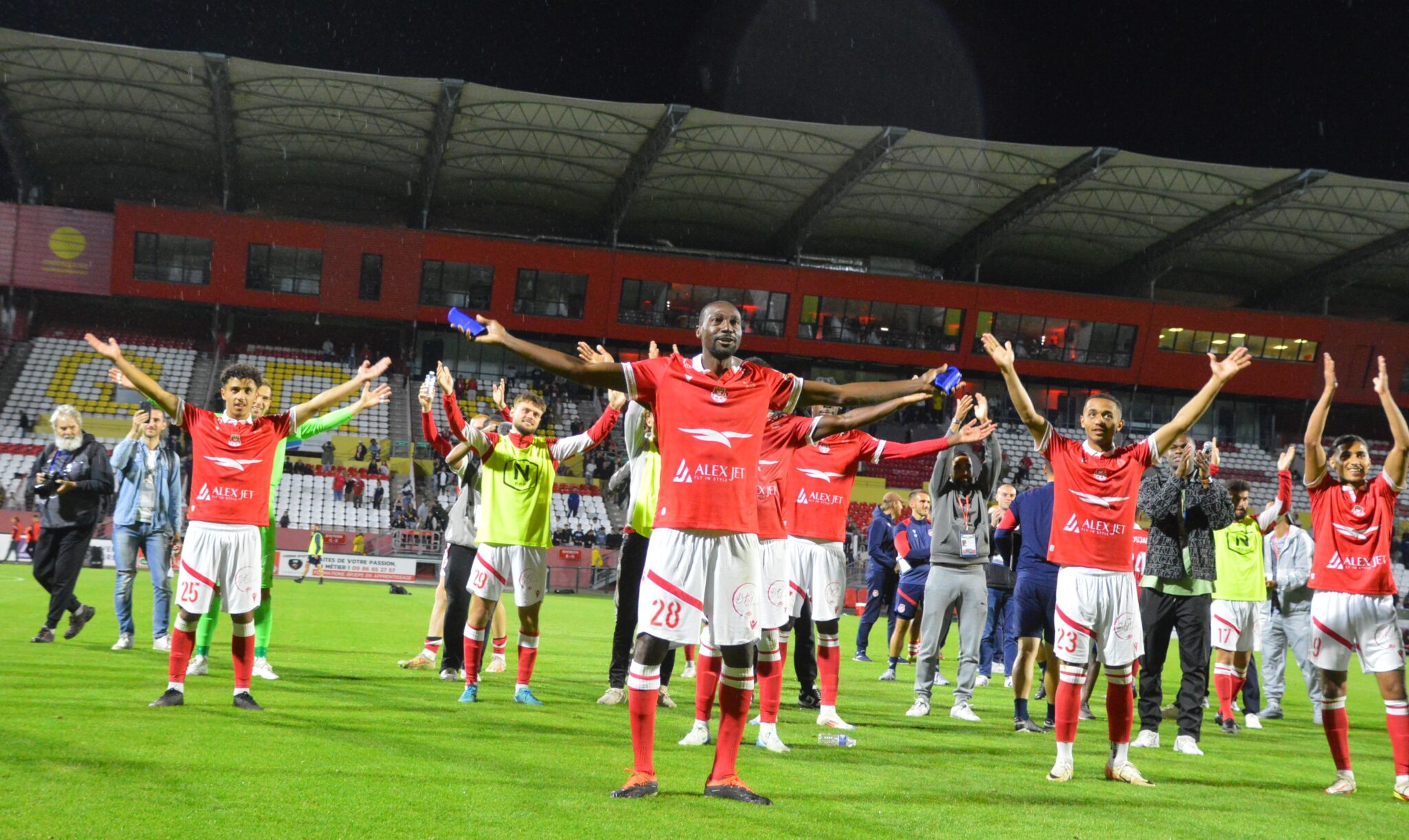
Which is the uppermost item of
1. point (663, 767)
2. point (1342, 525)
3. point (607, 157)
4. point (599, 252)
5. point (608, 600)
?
point (607, 157)

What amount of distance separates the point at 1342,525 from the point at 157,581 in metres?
9.96

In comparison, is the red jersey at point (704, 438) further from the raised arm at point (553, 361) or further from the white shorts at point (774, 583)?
the white shorts at point (774, 583)

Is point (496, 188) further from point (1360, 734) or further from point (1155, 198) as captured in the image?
point (1360, 734)

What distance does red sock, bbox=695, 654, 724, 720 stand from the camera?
672 cm

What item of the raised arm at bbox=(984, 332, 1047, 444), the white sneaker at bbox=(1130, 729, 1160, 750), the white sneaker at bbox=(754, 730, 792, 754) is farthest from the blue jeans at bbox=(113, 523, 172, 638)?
the white sneaker at bbox=(1130, 729, 1160, 750)

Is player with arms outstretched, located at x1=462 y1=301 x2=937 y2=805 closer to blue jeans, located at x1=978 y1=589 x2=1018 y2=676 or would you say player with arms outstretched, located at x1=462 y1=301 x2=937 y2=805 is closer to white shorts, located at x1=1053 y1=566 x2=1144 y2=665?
white shorts, located at x1=1053 y1=566 x2=1144 y2=665

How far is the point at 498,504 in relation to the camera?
8.72 m

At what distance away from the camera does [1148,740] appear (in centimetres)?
868

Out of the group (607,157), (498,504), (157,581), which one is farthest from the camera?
(607,157)

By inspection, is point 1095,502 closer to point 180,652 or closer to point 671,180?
point 180,652

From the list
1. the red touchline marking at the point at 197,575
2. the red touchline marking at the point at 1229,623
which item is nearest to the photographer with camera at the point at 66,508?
the red touchline marking at the point at 197,575

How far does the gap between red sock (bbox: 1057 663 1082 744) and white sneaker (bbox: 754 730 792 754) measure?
5.53 feet

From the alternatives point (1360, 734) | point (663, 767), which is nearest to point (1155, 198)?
point (1360, 734)

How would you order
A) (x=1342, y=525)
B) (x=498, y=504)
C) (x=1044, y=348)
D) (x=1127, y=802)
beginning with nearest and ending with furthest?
(x=1127, y=802)
(x=1342, y=525)
(x=498, y=504)
(x=1044, y=348)
